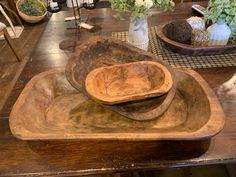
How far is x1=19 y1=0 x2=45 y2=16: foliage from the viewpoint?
1.56 metres

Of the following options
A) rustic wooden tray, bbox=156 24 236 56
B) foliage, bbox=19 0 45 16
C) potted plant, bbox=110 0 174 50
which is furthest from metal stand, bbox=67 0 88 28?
rustic wooden tray, bbox=156 24 236 56

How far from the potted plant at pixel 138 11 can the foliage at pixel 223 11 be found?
0.54 ft

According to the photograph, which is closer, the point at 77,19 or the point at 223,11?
the point at 223,11

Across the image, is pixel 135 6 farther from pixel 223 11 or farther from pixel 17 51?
pixel 17 51

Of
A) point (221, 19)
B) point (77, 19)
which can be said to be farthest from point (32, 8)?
point (221, 19)

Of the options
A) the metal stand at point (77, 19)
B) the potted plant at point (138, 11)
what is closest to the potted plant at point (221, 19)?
the potted plant at point (138, 11)

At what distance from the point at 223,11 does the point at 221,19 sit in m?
0.03

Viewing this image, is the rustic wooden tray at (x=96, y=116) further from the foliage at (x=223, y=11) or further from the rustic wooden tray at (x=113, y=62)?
the foliage at (x=223, y=11)

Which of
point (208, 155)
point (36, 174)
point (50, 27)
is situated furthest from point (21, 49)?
point (208, 155)

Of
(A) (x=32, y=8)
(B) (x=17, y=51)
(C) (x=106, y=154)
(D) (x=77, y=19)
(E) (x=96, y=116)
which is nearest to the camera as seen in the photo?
(C) (x=106, y=154)

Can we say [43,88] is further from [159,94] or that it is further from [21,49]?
[21,49]

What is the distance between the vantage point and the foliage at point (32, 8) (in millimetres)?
1557

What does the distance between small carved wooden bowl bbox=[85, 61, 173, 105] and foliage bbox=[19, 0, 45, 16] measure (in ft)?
3.43

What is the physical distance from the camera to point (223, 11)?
2.92ft
